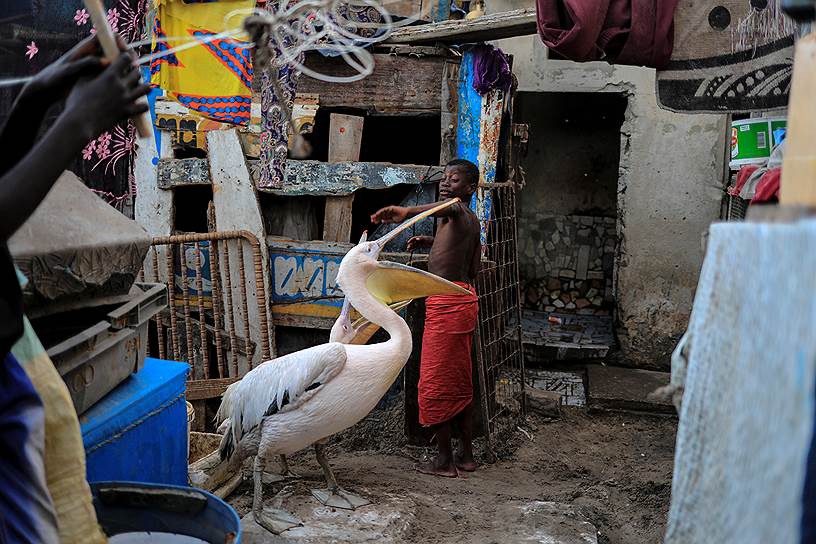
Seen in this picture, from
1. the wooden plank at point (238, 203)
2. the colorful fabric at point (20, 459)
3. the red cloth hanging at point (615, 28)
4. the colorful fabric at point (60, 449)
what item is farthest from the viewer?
the wooden plank at point (238, 203)

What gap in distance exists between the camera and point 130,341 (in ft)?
9.96

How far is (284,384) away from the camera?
3.89 meters

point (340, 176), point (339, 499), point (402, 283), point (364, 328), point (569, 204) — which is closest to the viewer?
point (339, 499)

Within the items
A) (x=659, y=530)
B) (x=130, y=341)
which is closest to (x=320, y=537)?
(x=130, y=341)

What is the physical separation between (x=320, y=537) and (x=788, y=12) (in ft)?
10.1

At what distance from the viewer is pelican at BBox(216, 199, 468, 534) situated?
12.7 feet

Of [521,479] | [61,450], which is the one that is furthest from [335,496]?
[61,450]

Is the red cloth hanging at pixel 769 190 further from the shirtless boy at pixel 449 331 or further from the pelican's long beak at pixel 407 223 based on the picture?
the shirtless boy at pixel 449 331

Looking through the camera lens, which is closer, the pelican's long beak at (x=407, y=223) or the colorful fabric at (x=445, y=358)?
the pelican's long beak at (x=407, y=223)

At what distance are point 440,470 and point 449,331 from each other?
3.31 ft

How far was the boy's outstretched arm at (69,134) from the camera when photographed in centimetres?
147

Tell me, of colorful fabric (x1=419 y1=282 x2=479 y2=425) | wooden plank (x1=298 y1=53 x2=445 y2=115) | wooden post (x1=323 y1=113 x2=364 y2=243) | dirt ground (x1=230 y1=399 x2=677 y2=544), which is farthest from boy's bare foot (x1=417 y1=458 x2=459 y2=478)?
wooden plank (x1=298 y1=53 x2=445 y2=115)

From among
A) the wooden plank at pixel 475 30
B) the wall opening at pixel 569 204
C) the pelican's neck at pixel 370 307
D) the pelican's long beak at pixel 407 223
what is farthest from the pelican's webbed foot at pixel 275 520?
the wall opening at pixel 569 204

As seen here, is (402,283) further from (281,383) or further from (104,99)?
(104,99)
